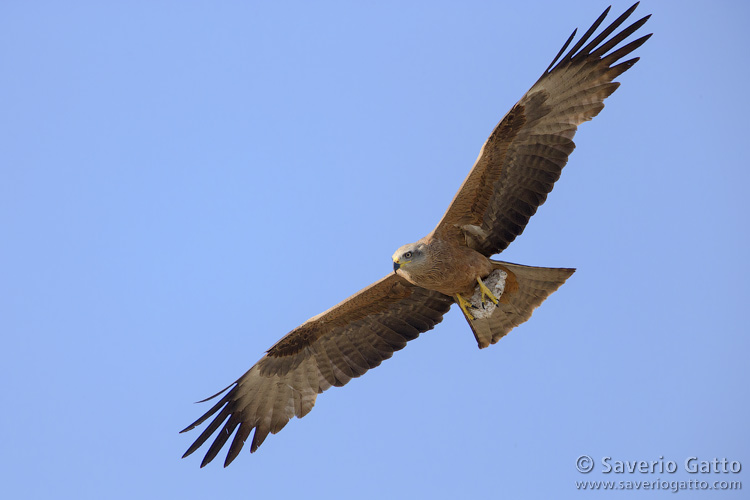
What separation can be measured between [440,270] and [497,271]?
2.32 ft

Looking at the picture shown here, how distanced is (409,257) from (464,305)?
107cm

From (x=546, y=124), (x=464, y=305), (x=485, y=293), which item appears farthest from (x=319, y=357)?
(x=546, y=124)

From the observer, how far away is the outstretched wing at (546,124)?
9523mm

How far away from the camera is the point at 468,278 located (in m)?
9.81

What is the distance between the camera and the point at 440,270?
9633 mm

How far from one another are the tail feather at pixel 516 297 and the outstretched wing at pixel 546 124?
73cm

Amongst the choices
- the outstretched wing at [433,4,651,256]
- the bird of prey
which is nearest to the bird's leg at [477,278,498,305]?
the bird of prey

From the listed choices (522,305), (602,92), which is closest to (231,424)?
(522,305)

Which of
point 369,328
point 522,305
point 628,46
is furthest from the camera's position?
point 369,328

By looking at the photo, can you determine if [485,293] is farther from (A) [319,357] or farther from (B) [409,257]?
(A) [319,357]

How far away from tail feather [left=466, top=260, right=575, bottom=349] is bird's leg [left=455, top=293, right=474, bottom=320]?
0.29 feet

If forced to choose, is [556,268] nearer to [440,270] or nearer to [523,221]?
[523,221]

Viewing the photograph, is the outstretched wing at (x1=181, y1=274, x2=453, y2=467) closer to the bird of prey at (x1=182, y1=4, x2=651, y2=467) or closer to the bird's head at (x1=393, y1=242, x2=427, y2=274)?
the bird of prey at (x1=182, y1=4, x2=651, y2=467)

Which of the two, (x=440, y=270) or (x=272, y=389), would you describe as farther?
(x=272, y=389)
